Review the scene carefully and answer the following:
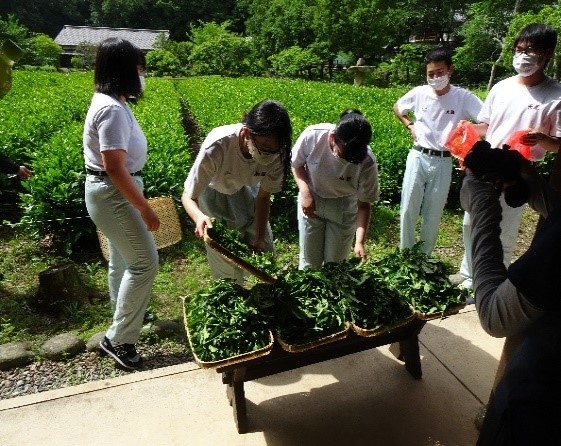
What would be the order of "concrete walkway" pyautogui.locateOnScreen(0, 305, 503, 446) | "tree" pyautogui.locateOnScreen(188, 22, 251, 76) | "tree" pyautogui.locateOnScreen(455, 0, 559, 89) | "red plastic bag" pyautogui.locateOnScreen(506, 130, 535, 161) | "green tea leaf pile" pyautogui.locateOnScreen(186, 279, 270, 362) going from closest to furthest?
"green tea leaf pile" pyautogui.locateOnScreen(186, 279, 270, 362) → "concrete walkway" pyautogui.locateOnScreen(0, 305, 503, 446) → "red plastic bag" pyautogui.locateOnScreen(506, 130, 535, 161) → "tree" pyautogui.locateOnScreen(455, 0, 559, 89) → "tree" pyautogui.locateOnScreen(188, 22, 251, 76)

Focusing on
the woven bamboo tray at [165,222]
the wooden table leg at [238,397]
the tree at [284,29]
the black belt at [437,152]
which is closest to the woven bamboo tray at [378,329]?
the wooden table leg at [238,397]

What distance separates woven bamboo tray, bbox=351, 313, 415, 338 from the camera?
2353 mm

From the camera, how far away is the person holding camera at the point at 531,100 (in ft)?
11.2

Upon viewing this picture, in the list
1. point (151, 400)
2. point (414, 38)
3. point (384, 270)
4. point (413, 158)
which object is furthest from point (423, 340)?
point (414, 38)

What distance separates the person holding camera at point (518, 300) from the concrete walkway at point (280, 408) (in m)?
1.10

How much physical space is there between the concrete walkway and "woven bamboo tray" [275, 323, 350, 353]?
680mm

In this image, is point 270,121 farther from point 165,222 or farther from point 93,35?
point 93,35

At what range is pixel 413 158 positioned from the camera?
167 inches

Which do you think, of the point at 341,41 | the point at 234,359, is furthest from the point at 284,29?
the point at 234,359

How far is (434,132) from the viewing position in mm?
4137

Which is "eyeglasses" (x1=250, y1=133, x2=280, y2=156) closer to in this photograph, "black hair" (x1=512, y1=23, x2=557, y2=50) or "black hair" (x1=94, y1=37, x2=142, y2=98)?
"black hair" (x1=94, y1=37, x2=142, y2=98)

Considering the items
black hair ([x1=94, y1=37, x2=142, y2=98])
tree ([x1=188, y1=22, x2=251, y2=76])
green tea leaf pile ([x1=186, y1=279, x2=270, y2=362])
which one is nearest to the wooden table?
green tea leaf pile ([x1=186, y1=279, x2=270, y2=362])

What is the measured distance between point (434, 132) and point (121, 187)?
111 inches

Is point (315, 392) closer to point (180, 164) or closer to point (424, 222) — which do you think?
point (424, 222)
